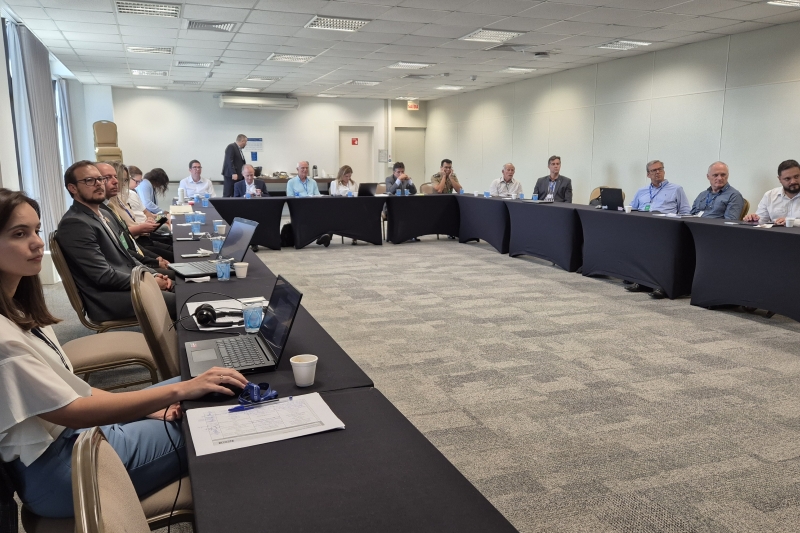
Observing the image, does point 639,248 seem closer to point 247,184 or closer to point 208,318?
point 208,318

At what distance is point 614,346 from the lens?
416cm

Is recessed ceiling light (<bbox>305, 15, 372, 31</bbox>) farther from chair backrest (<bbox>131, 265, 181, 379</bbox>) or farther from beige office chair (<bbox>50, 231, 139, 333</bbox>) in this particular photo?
chair backrest (<bbox>131, 265, 181, 379</bbox>)

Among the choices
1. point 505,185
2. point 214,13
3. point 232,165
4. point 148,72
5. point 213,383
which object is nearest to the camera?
point 213,383

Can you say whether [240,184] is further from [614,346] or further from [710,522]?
[710,522]

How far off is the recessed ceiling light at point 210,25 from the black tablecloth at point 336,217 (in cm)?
248

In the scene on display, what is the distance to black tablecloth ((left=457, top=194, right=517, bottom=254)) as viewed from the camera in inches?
323

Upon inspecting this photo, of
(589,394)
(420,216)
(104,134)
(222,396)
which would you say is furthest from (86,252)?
(104,134)

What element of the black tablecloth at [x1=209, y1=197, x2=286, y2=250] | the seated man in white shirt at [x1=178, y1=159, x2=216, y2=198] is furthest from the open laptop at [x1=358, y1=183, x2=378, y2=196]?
the seated man in white shirt at [x1=178, y1=159, x2=216, y2=198]

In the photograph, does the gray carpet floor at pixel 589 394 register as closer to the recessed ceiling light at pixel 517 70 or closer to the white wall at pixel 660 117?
the white wall at pixel 660 117

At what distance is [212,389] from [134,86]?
13703 mm

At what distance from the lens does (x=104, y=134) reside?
38.4 ft

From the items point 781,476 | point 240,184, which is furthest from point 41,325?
point 240,184

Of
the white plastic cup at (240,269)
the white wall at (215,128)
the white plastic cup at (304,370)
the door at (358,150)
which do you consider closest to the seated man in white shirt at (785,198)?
the white plastic cup at (240,269)

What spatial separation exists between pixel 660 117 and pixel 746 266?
4.90 metres
